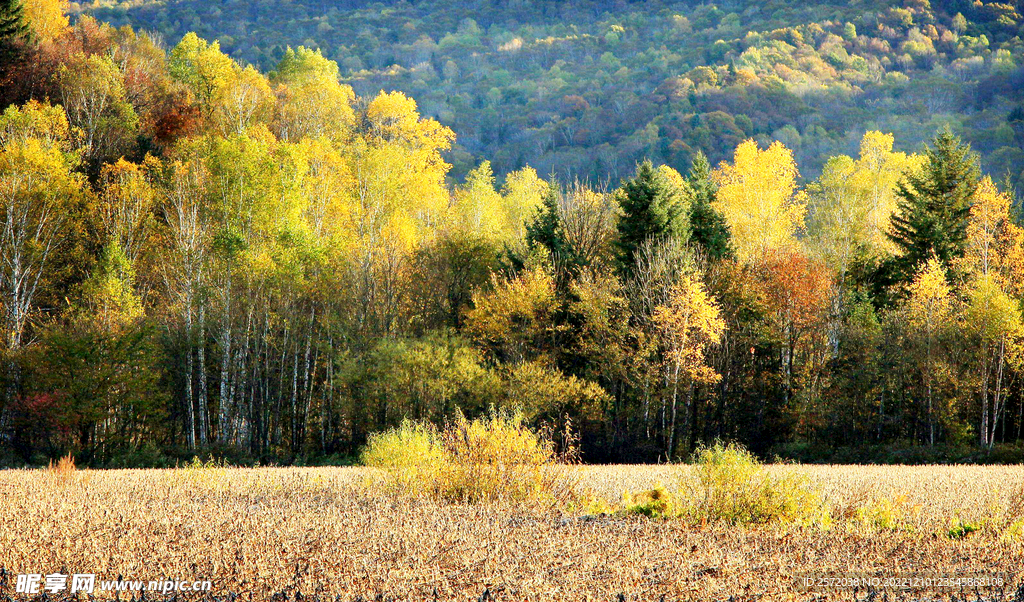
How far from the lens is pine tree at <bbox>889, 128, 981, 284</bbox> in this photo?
115ft

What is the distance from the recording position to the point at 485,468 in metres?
12.3

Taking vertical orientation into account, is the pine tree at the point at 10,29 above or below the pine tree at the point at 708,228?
above

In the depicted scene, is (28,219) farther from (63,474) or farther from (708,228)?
(708,228)

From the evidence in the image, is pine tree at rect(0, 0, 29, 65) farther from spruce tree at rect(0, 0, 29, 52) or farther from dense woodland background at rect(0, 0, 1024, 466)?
dense woodland background at rect(0, 0, 1024, 466)

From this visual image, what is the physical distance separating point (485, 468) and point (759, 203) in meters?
34.6

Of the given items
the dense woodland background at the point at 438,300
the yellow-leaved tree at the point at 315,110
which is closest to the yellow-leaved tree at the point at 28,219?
the dense woodland background at the point at 438,300

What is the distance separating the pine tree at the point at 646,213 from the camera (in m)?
33.8

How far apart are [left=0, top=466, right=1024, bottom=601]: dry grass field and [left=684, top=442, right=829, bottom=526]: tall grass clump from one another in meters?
0.30

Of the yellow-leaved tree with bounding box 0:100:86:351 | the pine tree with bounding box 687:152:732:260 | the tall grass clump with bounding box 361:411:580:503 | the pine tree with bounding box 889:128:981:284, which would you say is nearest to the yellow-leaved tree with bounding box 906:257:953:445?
the pine tree with bounding box 889:128:981:284

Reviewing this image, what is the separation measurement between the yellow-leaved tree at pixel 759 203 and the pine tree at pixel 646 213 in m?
7.99

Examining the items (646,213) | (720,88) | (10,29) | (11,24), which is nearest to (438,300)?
(646,213)

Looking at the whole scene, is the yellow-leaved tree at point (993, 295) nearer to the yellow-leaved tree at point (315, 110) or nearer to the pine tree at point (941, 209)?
the pine tree at point (941, 209)

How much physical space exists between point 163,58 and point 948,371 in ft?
169

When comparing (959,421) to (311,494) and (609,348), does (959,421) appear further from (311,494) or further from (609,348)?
(311,494)
